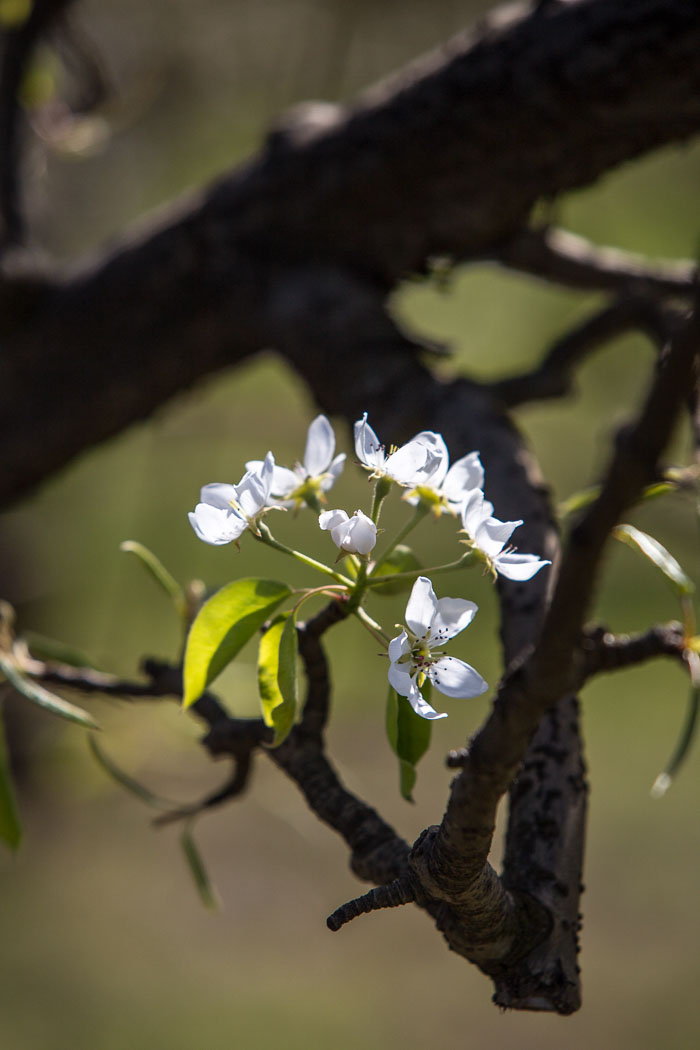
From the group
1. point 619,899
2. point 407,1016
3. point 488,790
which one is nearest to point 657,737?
point 619,899

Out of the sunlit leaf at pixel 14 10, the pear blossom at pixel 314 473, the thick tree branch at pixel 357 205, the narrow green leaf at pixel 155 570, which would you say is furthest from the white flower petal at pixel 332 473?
the sunlit leaf at pixel 14 10

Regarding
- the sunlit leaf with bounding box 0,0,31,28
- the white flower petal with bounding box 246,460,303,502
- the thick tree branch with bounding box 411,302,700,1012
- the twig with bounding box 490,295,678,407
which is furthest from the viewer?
the sunlit leaf with bounding box 0,0,31,28

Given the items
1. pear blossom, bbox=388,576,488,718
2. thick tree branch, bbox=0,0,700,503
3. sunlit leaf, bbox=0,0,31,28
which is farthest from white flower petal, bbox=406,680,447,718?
sunlit leaf, bbox=0,0,31,28

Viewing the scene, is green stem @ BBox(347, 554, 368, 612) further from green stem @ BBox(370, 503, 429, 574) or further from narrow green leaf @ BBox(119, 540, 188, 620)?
narrow green leaf @ BBox(119, 540, 188, 620)

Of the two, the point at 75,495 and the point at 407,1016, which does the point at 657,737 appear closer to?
the point at 407,1016

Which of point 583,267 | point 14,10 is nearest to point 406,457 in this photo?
point 583,267

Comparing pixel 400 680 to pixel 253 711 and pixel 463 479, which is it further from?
pixel 253 711
